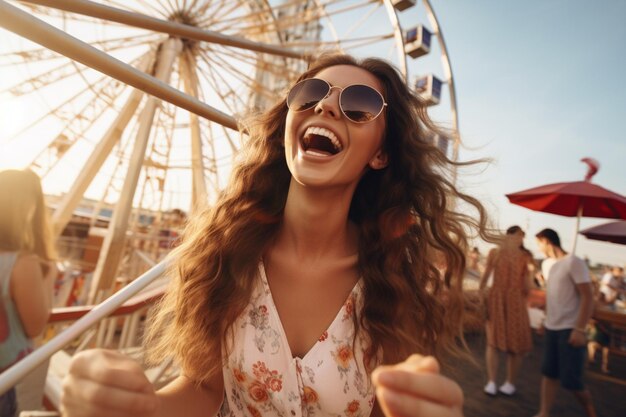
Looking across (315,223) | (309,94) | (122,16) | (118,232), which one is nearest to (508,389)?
(315,223)

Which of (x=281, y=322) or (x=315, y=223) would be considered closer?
(x=281, y=322)

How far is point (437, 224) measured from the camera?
4.47 ft

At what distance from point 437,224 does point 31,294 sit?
1.72 m

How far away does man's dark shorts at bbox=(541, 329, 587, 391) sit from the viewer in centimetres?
320

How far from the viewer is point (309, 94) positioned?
4.06 feet

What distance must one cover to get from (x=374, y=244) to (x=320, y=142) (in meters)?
0.42

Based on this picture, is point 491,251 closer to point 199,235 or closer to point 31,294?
point 199,235

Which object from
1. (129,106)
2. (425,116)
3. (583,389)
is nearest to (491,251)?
(583,389)

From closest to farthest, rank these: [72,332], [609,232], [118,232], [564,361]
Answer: [72,332] → [564,361] → [118,232] → [609,232]

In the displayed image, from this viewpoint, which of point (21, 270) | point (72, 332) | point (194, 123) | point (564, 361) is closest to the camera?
point (72, 332)

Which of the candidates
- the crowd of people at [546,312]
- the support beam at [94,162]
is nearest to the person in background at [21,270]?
the crowd of people at [546,312]

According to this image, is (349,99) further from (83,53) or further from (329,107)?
(83,53)

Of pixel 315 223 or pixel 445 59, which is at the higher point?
pixel 445 59

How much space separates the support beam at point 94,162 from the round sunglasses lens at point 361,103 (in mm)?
6433
